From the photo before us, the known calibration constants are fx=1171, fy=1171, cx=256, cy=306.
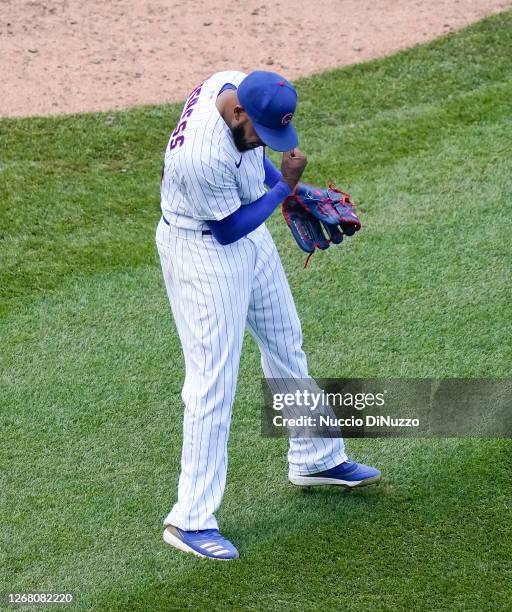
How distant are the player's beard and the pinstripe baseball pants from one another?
15.3 inches

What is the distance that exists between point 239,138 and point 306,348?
6.61 feet

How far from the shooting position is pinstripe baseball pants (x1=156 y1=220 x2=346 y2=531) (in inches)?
179

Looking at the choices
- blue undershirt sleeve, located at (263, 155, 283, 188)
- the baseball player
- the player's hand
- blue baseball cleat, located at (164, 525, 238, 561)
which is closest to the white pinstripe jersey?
the baseball player

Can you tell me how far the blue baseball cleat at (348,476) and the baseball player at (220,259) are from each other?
0.13 m

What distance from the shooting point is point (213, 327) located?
457 cm

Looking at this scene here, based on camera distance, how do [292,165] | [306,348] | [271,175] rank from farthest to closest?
[306,348] < [271,175] < [292,165]

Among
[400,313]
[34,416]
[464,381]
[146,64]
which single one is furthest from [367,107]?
[34,416]

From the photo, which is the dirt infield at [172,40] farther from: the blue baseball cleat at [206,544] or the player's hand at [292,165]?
the blue baseball cleat at [206,544]

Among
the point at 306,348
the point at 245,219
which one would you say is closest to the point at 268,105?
the point at 245,219

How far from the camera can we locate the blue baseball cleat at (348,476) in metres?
5.12

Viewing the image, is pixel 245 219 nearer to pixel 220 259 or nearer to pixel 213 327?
pixel 220 259

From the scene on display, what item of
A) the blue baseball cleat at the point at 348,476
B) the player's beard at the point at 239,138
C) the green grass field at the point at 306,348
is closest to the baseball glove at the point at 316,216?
the player's beard at the point at 239,138

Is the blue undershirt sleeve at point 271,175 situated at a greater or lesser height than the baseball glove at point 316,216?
greater

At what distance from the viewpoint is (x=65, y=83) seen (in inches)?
360
